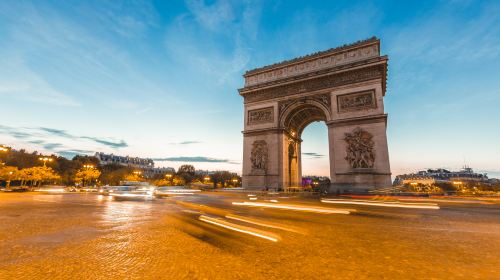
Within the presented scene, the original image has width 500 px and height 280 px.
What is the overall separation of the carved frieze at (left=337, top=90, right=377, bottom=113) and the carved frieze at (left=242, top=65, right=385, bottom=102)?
1.33m

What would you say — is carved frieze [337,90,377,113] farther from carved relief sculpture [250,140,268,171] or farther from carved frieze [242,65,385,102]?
carved relief sculpture [250,140,268,171]

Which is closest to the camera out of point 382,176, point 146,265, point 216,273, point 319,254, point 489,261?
point 216,273

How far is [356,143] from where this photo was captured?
827 inches

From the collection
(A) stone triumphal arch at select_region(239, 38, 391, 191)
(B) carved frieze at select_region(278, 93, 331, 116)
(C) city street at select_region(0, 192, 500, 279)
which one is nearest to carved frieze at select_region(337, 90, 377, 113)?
(A) stone triumphal arch at select_region(239, 38, 391, 191)

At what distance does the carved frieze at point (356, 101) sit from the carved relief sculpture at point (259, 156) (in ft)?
28.2

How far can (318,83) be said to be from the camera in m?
24.5

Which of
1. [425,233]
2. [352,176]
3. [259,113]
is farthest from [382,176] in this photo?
[425,233]

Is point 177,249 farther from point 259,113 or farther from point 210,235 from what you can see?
point 259,113

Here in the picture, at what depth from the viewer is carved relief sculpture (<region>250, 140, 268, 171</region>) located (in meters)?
25.4

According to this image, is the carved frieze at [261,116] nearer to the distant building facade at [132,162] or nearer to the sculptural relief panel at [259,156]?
the sculptural relief panel at [259,156]

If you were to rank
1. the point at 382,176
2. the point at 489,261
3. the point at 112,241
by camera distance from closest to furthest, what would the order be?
the point at 489,261 < the point at 112,241 < the point at 382,176

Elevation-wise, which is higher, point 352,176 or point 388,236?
point 352,176

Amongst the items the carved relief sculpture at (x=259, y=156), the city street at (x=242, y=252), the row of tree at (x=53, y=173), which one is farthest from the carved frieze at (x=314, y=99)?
the row of tree at (x=53, y=173)

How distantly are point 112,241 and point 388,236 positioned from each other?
5.16 m
